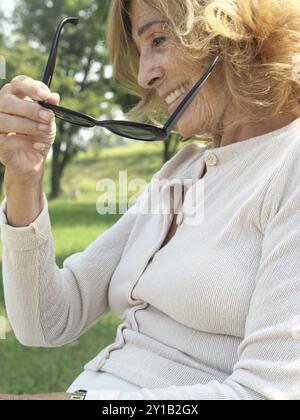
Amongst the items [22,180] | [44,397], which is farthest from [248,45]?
[44,397]

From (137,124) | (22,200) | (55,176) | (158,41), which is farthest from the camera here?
(55,176)

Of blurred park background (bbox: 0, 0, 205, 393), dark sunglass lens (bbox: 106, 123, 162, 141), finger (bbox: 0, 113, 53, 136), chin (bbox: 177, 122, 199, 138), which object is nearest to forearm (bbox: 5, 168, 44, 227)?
finger (bbox: 0, 113, 53, 136)

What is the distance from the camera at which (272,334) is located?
1393 millimetres

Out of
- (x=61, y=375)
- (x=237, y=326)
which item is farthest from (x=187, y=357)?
(x=61, y=375)

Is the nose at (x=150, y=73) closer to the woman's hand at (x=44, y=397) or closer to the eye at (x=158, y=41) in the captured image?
the eye at (x=158, y=41)

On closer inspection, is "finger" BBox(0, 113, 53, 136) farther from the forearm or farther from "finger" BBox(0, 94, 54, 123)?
the forearm

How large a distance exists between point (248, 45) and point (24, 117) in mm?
598

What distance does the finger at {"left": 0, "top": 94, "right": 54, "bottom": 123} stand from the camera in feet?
5.76

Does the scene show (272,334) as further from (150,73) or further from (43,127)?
(150,73)

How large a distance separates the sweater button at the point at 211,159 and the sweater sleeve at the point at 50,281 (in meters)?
0.42

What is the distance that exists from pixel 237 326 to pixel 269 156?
42 centimetres

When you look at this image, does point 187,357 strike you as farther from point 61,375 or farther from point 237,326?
point 61,375

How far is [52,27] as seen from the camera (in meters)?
33.0

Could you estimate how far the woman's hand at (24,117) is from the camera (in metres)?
1.76
